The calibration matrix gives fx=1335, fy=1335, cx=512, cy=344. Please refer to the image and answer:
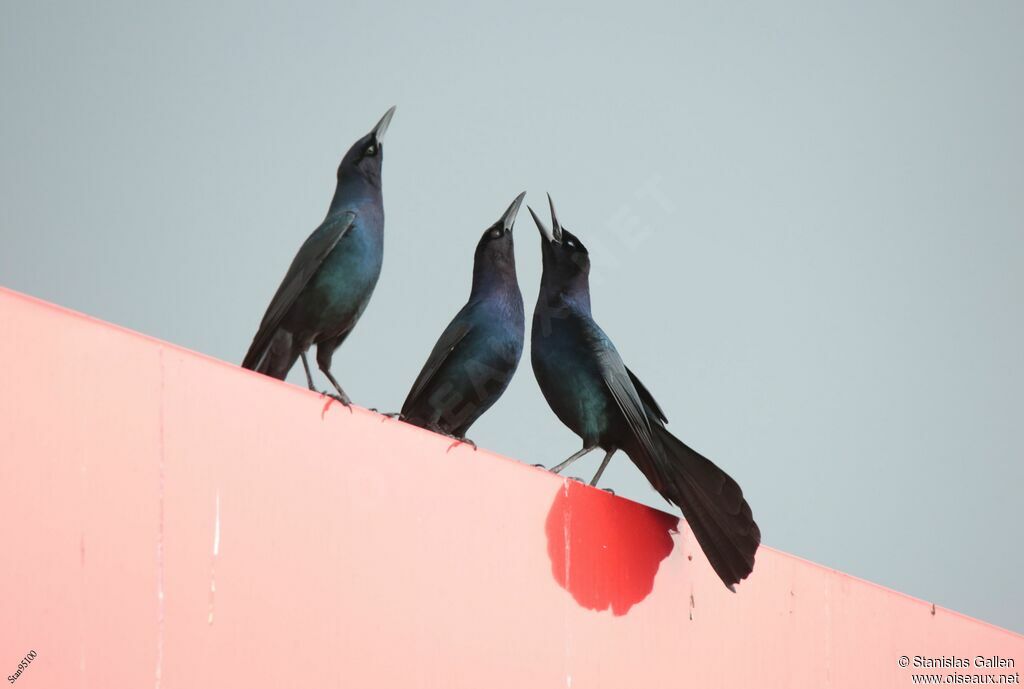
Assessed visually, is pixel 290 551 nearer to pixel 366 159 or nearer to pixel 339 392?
pixel 339 392

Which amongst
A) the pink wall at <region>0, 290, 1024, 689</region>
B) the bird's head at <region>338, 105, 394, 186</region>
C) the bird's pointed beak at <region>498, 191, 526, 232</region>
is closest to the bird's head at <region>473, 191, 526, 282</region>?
the bird's pointed beak at <region>498, 191, 526, 232</region>

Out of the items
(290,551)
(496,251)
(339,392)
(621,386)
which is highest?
(496,251)

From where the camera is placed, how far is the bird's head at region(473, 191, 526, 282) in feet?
23.2

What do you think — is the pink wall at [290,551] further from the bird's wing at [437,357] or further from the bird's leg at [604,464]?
the bird's wing at [437,357]

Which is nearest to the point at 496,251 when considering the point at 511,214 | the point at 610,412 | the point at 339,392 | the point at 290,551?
the point at 511,214

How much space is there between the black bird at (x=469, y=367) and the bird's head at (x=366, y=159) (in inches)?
33.9

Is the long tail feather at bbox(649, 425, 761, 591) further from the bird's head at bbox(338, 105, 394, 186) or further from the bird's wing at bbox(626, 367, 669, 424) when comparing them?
the bird's head at bbox(338, 105, 394, 186)

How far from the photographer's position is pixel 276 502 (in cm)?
385

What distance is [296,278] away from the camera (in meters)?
6.06

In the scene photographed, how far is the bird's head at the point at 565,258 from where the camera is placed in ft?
22.7

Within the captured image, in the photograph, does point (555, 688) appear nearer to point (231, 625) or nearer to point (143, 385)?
point (231, 625)

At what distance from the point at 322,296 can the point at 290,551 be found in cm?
237

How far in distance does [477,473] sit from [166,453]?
1324 millimetres

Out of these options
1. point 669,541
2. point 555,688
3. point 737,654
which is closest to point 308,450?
point 555,688
